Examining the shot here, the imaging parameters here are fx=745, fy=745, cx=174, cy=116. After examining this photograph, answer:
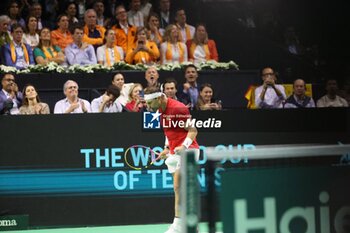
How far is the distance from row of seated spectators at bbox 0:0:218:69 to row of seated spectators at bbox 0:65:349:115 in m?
1.11

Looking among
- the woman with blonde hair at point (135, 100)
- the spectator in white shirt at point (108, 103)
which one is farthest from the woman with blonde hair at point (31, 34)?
the woman with blonde hair at point (135, 100)

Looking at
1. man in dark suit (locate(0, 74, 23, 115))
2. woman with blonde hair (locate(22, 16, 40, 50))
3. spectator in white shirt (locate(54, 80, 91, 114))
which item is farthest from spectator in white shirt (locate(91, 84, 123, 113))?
woman with blonde hair (locate(22, 16, 40, 50))

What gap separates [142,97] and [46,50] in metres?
2.26

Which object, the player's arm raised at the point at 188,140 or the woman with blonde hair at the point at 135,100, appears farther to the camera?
the woman with blonde hair at the point at 135,100

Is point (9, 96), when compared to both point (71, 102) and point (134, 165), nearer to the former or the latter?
point (71, 102)

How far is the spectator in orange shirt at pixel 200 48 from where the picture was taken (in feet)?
42.2

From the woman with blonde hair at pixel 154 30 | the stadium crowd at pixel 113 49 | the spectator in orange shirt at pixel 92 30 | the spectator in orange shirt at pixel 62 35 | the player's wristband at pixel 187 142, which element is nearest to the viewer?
the player's wristband at pixel 187 142

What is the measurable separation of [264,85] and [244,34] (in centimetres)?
309

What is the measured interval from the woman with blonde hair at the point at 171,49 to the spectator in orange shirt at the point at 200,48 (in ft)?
0.90

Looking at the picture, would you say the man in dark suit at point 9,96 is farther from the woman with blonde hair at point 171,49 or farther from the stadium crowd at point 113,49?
the woman with blonde hair at point 171,49

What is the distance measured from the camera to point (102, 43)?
12.5m

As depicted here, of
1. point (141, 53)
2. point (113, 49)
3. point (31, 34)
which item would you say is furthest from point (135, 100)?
point (31, 34)

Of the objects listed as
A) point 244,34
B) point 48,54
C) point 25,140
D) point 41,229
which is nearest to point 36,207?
point 41,229

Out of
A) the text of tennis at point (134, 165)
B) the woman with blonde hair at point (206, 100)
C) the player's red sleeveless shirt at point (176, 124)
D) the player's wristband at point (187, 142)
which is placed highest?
the woman with blonde hair at point (206, 100)
